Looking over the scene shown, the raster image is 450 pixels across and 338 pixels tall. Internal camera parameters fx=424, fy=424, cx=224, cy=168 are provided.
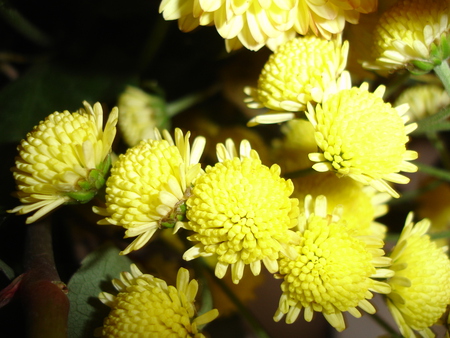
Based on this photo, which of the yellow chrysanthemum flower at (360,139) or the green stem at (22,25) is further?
the green stem at (22,25)

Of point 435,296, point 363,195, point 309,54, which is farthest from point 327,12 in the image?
point 435,296

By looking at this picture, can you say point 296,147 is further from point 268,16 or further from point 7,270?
point 7,270

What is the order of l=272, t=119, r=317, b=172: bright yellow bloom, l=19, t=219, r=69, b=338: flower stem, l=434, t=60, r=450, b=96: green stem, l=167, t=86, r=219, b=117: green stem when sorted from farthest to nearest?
l=167, t=86, r=219, b=117: green stem < l=272, t=119, r=317, b=172: bright yellow bloom < l=434, t=60, r=450, b=96: green stem < l=19, t=219, r=69, b=338: flower stem

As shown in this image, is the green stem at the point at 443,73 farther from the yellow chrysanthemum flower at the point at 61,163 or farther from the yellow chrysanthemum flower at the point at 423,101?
the yellow chrysanthemum flower at the point at 61,163

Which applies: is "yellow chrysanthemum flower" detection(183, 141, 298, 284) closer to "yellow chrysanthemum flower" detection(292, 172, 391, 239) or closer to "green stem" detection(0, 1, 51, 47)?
"yellow chrysanthemum flower" detection(292, 172, 391, 239)

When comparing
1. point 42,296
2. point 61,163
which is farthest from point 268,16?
point 42,296

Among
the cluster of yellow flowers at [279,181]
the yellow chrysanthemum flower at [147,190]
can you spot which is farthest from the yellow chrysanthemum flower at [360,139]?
the yellow chrysanthemum flower at [147,190]

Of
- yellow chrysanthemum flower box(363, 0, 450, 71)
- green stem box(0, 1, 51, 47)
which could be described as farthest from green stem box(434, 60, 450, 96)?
green stem box(0, 1, 51, 47)
